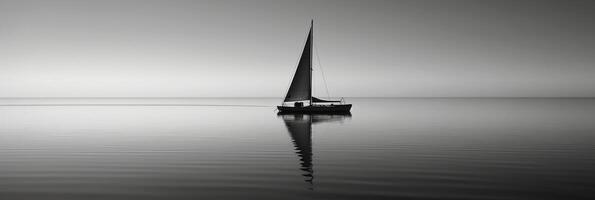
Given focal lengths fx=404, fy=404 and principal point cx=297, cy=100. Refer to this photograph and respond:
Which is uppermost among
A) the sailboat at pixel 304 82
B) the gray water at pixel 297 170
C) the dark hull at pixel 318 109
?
the sailboat at pixel 304 82

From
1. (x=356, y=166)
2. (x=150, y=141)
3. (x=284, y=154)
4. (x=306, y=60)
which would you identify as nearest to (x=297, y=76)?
(x=306, y=60)

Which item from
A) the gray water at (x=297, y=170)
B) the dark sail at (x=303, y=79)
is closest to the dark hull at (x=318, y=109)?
the dark sail at (x=303, y=79)

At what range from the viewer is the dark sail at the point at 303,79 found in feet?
213

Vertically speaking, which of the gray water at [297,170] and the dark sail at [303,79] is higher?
the dark sail at [303,79]

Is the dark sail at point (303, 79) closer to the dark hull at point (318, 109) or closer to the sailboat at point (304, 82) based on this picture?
the sailboat at point (304, 82)

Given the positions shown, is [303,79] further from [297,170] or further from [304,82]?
[297,170]

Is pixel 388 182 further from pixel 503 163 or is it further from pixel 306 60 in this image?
pixel 306 60

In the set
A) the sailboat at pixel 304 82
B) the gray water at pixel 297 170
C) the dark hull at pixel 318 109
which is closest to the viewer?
the gray water at pixel 297 170

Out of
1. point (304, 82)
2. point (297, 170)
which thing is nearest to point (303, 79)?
point (304, 82)

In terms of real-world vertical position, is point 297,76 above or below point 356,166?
above

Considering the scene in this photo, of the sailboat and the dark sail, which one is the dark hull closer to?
the sailboat

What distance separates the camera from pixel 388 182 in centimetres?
1563

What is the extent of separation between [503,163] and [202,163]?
50.1ft

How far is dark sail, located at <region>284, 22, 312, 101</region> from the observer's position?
6506cm
